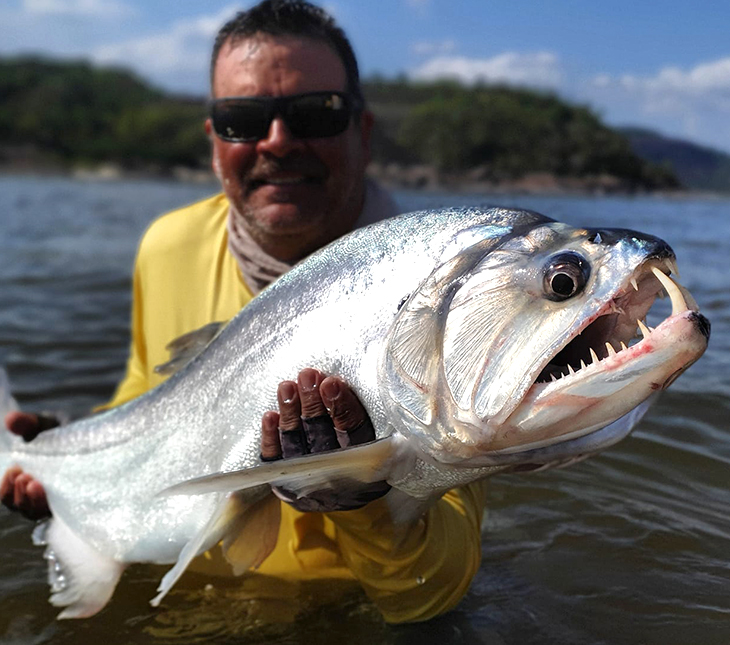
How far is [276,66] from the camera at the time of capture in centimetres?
343

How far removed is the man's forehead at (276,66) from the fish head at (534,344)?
1700 millimetres

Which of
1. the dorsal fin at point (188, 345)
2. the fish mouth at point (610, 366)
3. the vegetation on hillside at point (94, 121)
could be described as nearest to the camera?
the fish mouth at point (610, 366)

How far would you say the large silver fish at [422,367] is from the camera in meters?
1.80

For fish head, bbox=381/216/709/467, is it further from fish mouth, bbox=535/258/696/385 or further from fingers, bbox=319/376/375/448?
fingers, bbox=319/376/375/448

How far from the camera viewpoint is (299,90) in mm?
3424

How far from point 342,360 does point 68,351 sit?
6042 millimetres

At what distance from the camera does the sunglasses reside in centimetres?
339

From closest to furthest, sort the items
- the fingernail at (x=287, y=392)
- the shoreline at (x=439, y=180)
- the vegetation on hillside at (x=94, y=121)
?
the fingernail at (x=287, y=392) → the shoreline at (x=439, y=180) → the vegetation on hillside at (x=94, y=121)

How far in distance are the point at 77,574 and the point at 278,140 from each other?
1.90 m

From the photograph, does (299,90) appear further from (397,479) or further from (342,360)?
(397,479)

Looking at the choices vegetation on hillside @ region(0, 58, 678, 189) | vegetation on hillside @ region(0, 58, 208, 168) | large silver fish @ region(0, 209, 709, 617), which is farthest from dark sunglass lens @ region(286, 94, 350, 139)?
vegetation on hillside @ region(0, 58, 208, 168)

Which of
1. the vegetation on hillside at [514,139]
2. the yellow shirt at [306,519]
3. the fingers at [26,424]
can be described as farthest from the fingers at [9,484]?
the vegetation on hillside at [514,139]

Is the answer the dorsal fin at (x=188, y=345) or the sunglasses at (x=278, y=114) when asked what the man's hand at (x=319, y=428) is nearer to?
the dorsal fin at (x=188, y=345)

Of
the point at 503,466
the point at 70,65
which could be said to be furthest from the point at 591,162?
the point at 70,65
